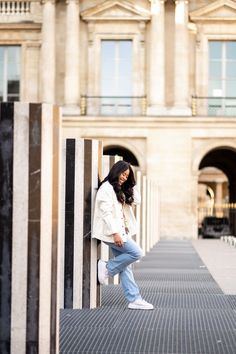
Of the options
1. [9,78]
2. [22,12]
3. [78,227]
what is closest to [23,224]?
[78,227]

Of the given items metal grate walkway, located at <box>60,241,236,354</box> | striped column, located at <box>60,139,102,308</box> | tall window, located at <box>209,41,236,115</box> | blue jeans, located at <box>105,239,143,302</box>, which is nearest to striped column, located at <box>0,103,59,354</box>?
metal grate walkway, located at <box>60,241,236,354</box>

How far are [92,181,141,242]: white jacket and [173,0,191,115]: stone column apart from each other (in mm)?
29007

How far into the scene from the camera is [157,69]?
4144cm

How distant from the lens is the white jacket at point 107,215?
40.5ft

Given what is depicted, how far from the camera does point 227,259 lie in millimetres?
25016

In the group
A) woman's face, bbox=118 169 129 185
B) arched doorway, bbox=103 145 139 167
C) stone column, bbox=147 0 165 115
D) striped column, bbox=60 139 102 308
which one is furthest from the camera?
arched doorway, bbox=103 145 139 167

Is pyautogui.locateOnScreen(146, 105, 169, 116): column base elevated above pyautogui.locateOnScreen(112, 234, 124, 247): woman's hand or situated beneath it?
elevated above

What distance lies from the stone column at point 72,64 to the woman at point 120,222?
2885 centimetres

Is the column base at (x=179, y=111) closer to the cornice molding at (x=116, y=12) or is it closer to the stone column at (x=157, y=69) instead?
the stone column at (x=157, y=69)

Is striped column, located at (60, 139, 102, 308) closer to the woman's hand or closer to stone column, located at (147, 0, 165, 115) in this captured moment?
the woman's hand

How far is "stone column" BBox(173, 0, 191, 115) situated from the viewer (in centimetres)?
Result: 4144

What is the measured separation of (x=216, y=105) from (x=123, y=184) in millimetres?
30093

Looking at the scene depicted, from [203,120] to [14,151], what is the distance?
33.5 meters

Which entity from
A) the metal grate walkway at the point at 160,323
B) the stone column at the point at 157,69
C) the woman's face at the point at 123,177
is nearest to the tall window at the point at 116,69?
the stone column at the point at 157,69
